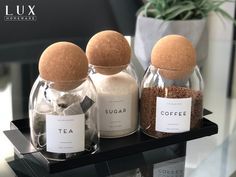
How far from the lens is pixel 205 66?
1.37 meters

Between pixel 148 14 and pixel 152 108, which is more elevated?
pixel 148 14

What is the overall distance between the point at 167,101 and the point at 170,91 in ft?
0.07

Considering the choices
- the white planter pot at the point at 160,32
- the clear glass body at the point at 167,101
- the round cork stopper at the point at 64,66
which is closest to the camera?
the round cork stopper at the point at 64,66

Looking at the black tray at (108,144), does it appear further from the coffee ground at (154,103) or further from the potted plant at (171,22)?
the potted plant at (171,22)

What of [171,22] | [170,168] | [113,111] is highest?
[171,22]

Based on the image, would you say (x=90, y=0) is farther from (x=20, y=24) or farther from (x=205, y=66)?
(x=205, y=66)

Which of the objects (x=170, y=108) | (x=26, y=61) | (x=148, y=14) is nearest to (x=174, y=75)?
(x=170, y=108)

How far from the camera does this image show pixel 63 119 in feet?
2.27

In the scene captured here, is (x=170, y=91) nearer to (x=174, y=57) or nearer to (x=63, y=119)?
(x=174, y=57)

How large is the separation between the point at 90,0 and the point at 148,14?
0.66 metres

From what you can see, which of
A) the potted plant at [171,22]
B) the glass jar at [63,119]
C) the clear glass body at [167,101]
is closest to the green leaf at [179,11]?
the potted plant at [171,22]

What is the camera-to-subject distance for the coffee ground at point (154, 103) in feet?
2.59

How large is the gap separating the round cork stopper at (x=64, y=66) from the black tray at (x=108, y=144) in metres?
0.12

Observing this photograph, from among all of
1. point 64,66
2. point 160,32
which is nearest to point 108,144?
point 64,66
